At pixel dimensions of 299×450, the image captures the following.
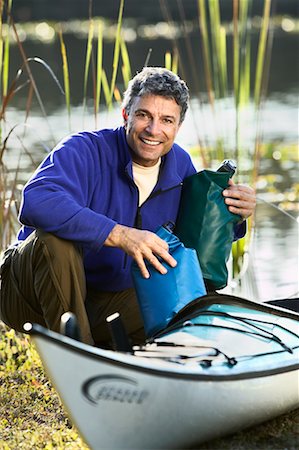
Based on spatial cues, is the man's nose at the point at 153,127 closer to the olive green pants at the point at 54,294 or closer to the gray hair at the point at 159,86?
the gray hair at the point at 159,86

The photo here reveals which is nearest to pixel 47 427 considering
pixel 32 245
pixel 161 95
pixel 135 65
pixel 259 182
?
pixel 32 245

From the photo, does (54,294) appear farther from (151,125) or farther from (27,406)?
(151,125)

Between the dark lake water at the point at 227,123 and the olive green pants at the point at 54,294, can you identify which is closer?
the olive green pants at the point at 54,294

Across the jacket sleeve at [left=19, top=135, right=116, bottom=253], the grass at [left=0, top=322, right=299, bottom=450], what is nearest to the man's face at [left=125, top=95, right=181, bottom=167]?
the jacket sleeve at [left=19, top=135, right=116, bottom=253]

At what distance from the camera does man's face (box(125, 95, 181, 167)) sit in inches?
133

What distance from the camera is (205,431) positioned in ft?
9.21

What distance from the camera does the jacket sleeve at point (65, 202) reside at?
10.2ft

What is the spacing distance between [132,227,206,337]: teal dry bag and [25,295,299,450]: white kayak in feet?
0.21

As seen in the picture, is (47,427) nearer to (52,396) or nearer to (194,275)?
(52,396)

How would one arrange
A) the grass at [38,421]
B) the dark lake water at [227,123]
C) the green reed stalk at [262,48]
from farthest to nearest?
the dark lake water at [227,123]
the green reed stalk at [262,48]
the grass at [38,421]

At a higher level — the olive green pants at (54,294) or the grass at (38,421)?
the olive green pants at (54,294)

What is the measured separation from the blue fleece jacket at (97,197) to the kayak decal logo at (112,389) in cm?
65

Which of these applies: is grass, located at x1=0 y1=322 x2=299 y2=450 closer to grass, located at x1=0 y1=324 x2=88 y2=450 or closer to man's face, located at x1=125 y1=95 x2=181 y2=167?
grass, located at x1=0 y1=324 x2=88 y2=450

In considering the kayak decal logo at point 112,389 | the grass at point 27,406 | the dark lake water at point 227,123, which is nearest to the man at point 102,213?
the grass at point 27,406
